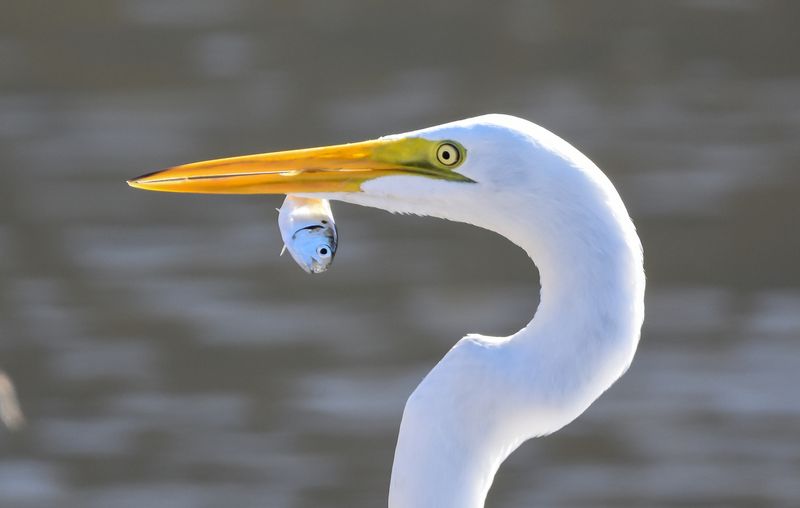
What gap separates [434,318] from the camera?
789cm

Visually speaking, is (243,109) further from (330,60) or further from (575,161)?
(575,161)

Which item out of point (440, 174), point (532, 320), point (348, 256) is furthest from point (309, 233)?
point (348, 256)

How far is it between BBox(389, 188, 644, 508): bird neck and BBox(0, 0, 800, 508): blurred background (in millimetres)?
4232

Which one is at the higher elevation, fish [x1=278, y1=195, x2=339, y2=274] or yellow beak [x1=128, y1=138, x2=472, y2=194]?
fish [x1=278, y1=195, x2=339, y2=274]

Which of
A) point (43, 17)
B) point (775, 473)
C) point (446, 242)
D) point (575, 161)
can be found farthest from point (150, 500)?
point (575, 161)

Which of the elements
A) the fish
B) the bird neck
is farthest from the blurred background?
the bird neck

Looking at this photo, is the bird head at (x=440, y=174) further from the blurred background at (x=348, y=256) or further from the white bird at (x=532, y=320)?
the blurred background at (x=348, y=256)

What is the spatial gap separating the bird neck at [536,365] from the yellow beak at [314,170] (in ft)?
0.68

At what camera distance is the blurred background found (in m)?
7.40

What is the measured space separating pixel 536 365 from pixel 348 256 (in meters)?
5.44

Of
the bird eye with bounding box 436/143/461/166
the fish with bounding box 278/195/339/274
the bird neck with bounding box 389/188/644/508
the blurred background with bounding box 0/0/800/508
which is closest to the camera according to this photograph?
the bird neck with bounding box 389/188/644/508

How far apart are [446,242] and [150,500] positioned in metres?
2.10

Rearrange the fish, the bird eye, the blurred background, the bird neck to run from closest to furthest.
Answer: the bird neck → the bird eye → the fish → the blurred background

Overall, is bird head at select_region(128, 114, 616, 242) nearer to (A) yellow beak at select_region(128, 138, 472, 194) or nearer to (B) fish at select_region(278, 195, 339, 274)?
(A) yellow beak at select_region(128, 138, 472, 194)
